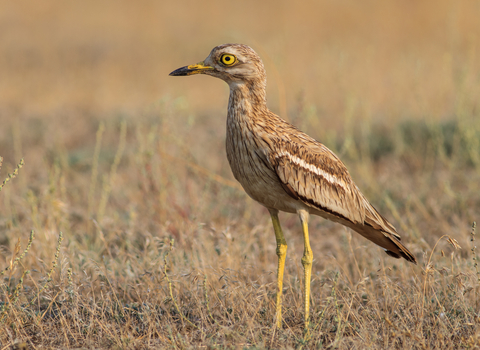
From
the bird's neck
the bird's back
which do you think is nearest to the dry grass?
the bird's back

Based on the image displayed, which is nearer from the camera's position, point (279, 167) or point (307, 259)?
point (279, 167)

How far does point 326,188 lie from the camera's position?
3.41 metres

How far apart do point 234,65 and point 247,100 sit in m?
0.26

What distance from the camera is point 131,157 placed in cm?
656

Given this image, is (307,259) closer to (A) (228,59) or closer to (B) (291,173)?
(B) (291,173)

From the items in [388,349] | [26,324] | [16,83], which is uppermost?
[16,83]

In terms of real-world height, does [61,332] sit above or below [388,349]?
below

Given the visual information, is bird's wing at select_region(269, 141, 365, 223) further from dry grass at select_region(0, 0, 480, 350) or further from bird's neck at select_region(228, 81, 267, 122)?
dry grass at select_region(0, 0, 480, 350)

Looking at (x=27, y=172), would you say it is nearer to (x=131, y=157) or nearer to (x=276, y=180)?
(x=131, y=157)

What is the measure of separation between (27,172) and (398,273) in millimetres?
4756

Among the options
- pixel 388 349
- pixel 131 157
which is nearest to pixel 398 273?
pixel 388 349

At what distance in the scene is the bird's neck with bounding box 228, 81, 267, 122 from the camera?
3322 millimetres

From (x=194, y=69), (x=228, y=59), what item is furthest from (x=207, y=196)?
(x=228, y=59)

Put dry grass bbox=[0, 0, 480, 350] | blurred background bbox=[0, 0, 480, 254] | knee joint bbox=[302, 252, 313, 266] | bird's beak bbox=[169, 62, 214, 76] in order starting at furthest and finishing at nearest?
blurred background bbox=[0, 0, 480, 254]
bird's beak bbox=[169, 62, 214, 76]
knee joint bbox=[302, 252, 313, 266]
dry grass bbox=[0, 0, 480, 350]
